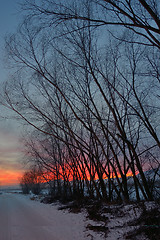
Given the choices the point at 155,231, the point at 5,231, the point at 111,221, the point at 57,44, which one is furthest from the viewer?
the point at 57,44

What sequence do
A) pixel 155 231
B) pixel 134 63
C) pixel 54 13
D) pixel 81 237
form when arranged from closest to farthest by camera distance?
pixel 155 231 → pixel 54 13 → pixel 81 237 → pixel 134 63

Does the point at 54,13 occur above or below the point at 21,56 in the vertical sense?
below

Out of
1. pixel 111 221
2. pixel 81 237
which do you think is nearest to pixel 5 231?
pixel 81 237

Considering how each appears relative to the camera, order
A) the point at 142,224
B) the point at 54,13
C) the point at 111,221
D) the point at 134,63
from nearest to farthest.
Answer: the point at 54,13 → the point at 142,224 → the point at 111,221 → the point at 134,63

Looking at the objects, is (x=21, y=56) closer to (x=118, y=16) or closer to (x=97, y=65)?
(x=97, y=65)

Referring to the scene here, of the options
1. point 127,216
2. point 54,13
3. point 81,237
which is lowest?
point 81,237

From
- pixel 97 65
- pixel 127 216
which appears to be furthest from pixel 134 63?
pixel 127 216

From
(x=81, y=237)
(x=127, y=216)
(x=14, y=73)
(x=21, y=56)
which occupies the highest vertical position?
(x=21, y=56)

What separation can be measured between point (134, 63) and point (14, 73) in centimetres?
486

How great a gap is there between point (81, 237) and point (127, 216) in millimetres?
1460

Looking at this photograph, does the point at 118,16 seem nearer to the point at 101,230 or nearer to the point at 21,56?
the point at 21,56

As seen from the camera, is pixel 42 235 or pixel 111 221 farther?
pixel 111 221

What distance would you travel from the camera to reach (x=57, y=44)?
6816 millimetres

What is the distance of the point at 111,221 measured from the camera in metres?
5.29
